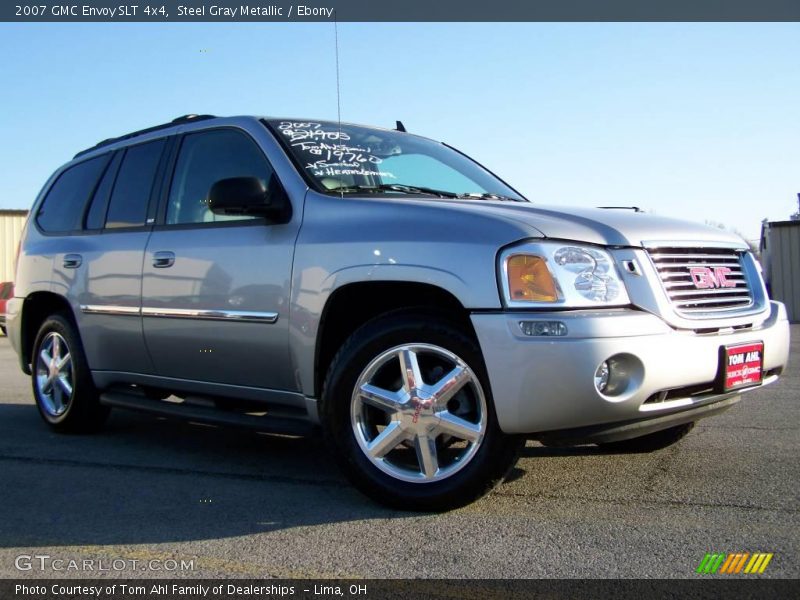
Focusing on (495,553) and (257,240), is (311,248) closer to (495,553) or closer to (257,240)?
(257,240)

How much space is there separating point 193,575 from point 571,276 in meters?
1.77

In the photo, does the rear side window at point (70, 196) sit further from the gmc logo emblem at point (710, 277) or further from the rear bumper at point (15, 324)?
the gmc logo emblem at point (710, 277)

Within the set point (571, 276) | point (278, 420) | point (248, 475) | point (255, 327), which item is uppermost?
point (571, 276)

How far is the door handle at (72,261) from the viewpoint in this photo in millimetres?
5509

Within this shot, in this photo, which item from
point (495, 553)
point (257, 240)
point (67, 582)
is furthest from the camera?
point (257, 240)

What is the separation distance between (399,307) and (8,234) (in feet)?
80.3

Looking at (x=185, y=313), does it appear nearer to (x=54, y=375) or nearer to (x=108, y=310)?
(x=108, y=310)

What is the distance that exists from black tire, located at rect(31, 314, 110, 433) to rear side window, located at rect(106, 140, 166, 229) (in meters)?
0.82

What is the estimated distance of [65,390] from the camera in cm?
571

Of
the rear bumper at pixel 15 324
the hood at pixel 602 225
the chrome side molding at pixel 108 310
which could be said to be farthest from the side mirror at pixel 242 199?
the rear bumper at pixel 15 324

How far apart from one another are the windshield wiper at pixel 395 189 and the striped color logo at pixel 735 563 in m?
2.24

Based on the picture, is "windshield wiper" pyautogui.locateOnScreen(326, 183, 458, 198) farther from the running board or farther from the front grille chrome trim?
the front grille chrome trim

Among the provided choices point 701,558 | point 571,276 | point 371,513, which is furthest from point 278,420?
point 701,558

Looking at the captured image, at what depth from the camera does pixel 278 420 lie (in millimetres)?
4176
